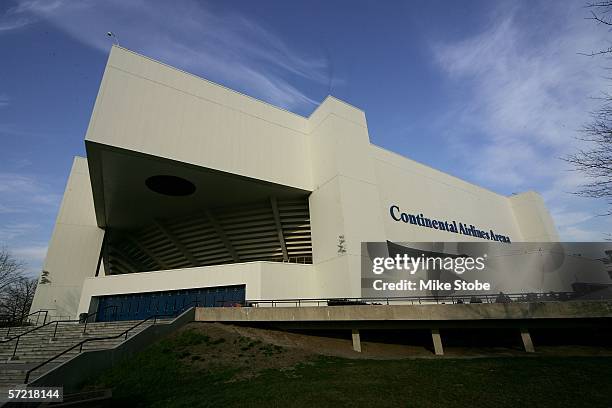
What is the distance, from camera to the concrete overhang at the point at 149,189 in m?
20.8

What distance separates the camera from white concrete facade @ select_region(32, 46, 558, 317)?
21.0m

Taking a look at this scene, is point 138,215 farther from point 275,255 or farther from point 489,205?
point 489,205

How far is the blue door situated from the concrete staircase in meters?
5.29

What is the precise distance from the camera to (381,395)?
8.78 metres

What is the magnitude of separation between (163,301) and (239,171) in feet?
33.3

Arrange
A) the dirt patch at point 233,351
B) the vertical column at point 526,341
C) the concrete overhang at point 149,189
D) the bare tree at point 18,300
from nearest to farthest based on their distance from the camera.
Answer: the dirt patch at point 233,351 → the vertical column at point 526,341 → the concrete overhang at point 149,189 → the bare tree at point 18,300

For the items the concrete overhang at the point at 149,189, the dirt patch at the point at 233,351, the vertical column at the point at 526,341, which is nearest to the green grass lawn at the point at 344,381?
the dirt patch at the point at 233,351

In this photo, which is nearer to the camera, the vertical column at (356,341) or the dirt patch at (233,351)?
the dirt patch at (233,351)

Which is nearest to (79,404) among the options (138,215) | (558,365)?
(558,365)

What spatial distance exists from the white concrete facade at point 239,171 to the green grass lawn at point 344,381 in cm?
856

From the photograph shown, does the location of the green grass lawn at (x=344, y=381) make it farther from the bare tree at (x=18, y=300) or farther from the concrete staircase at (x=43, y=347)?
the bare tree at (x=18, y=300)

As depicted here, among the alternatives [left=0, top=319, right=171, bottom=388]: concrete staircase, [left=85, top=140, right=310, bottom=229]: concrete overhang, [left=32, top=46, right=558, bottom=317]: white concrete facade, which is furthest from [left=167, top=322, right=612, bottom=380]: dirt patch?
[left=85, top=140, right=310, bottom=229]: concrete overhang

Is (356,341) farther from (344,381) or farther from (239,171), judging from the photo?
(239,171)

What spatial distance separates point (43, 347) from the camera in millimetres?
13344
